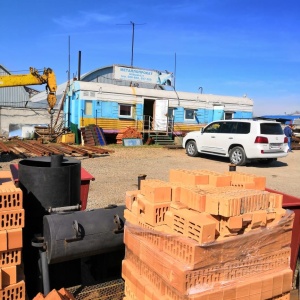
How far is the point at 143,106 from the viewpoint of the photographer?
2158cm

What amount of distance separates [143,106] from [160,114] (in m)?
1.31

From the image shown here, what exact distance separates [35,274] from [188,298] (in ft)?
6.39

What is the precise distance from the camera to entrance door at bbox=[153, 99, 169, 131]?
21.7 metres

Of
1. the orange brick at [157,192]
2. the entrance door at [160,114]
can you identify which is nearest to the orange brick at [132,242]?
the orange brick at [157,192]

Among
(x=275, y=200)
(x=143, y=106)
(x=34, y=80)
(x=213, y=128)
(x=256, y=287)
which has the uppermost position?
(x=34, y=80)

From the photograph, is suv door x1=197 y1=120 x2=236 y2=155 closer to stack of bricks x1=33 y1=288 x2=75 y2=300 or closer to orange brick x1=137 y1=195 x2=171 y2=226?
orange brick x1=137 y1=195 x2=171 y2=226

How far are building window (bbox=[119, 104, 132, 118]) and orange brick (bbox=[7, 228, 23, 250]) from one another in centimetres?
1810

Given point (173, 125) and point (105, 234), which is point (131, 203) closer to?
point (105, 234)

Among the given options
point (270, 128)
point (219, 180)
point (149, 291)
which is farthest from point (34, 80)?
point (149, 291)

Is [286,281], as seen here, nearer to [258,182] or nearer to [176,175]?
[258,182]

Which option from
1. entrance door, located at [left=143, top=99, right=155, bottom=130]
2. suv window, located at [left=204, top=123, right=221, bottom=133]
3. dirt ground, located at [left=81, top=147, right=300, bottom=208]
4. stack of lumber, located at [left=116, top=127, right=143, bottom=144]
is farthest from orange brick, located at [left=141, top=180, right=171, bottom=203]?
entrance door, located at [left=143, top=99, right=155, bottom=130]

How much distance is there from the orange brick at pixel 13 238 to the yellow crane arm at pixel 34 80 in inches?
555

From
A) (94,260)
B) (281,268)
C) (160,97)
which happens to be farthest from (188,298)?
(160,97)

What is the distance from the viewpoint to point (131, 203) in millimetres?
3297
